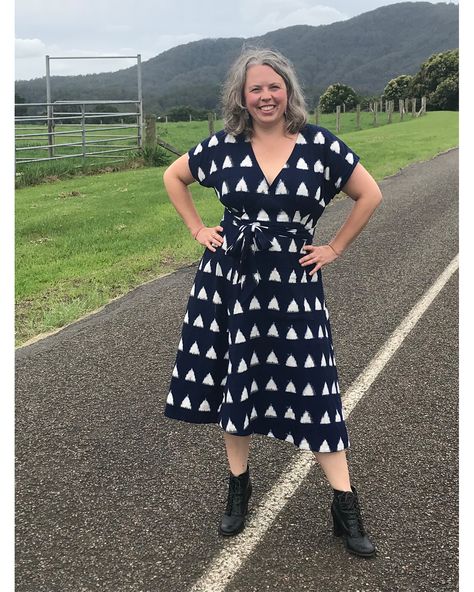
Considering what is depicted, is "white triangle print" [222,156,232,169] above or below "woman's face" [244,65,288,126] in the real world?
below

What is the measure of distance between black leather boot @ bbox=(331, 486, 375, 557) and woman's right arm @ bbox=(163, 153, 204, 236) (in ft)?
4.57

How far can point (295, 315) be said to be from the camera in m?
2.98

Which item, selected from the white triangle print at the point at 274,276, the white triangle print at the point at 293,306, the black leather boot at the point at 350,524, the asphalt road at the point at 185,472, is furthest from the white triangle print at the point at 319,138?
the asphalt road at the point at 185,472

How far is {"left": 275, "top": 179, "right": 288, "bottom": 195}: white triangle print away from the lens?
288 centimetres

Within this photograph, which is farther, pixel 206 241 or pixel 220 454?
pixel 220 454

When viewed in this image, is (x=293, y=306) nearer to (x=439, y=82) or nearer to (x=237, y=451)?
(x=237, y=451)

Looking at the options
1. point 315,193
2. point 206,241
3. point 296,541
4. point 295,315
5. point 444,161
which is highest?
point 444,161

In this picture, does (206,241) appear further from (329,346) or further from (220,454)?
(220,454)

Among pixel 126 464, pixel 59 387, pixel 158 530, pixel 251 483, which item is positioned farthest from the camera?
pixel 59 387

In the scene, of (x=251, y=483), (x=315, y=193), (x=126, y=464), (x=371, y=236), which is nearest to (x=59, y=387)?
(x=126, y=464)

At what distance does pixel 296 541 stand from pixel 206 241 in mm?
1386

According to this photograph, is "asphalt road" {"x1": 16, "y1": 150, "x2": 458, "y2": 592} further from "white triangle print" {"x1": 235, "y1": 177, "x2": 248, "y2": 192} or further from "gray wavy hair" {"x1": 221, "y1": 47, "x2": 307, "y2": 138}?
"gray wavy hair" {"x1": 221, "y1": 47, "x2": 307, "y2": 138}

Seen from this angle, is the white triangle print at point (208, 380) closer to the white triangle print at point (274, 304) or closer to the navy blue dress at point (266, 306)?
the navy blue dress at point (266, 306)

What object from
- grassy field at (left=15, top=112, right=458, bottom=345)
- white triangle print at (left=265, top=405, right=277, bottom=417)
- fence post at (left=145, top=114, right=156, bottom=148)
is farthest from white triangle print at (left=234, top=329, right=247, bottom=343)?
fence post at (left=145, top=114, right=156, bottom=148)
